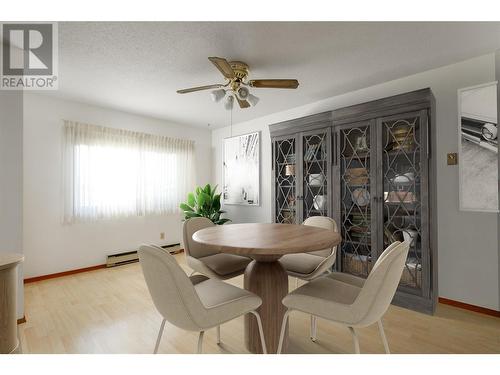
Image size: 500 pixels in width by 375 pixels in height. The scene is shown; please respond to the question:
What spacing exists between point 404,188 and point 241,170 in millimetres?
2714

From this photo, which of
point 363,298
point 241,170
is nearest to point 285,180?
point 241,170

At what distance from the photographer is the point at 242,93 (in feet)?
7.10

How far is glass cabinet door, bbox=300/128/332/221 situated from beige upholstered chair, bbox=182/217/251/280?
1.40m

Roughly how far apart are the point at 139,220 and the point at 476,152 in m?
4.45

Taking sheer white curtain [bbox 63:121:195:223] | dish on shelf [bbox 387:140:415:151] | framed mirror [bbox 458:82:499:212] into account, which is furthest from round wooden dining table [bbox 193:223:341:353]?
sheer white curtain [bbox 63:121:195:223]

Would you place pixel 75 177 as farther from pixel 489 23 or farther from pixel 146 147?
pixel 489 23

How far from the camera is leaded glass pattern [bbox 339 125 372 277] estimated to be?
279cm

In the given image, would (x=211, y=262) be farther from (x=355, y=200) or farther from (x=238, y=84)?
(x=355, y=200)

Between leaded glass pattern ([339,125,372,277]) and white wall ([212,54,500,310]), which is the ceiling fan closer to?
leaded glass pattern ([339,125,372,277])

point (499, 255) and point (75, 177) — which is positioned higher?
point (75, 177)

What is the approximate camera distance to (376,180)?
270 cm

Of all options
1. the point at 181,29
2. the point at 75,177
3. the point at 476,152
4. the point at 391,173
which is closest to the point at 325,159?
the point at 391,173

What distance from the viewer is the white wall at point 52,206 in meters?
3.21

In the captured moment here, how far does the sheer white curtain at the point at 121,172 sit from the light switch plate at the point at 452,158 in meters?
3.89
